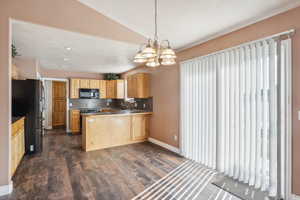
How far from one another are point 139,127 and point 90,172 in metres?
2.24

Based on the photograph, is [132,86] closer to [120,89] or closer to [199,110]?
[120,89]

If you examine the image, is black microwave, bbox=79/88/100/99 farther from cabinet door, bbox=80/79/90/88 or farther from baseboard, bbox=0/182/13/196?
baseboard, bbox=0/182/13/196

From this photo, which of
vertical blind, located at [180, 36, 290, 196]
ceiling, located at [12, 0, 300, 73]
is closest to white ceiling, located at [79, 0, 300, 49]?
ceiling, located at [12, 0, 300, 73]

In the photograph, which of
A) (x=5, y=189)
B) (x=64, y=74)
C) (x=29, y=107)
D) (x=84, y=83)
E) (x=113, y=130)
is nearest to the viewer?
(x=5, y=189)

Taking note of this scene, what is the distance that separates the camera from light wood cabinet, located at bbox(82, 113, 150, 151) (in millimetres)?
4262

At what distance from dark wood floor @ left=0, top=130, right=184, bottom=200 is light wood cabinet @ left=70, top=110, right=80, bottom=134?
6.80 feet

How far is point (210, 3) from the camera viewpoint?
2.25 m

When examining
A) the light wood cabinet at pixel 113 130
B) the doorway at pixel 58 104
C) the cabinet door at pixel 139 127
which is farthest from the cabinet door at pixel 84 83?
the cabinet door at pixel 139 127

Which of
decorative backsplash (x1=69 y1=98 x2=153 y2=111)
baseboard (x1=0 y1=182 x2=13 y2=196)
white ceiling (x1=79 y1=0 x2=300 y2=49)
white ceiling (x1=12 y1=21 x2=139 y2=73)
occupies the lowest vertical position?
baseboard (x1=0 y1=182 x2=13 y2=196)

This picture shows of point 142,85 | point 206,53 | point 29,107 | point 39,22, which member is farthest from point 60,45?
point 206,53

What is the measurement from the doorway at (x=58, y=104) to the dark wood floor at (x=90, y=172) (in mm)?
3788

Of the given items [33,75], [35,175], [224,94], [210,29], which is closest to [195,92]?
[224,94]

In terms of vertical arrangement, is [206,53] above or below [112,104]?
above

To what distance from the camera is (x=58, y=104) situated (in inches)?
309
